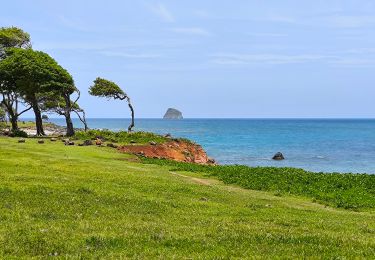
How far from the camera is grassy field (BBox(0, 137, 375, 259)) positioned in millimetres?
12492

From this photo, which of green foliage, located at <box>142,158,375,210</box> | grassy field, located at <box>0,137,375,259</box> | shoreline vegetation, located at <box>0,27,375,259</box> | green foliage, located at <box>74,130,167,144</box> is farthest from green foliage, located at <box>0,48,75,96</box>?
grassy field, located at <box>0,137,375,259</box>

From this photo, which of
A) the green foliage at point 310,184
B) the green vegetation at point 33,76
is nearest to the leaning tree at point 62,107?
the green vegetation at point 33,76

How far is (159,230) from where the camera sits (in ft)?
48.8

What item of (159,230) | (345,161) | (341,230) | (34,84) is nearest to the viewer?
(159,230)

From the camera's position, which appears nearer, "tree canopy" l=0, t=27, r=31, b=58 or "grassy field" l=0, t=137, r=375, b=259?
"grassy field" l=0, t=137, r=375, b=259

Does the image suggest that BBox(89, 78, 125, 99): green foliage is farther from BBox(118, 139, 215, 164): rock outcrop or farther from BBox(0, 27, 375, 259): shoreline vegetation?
BBox(0, 27, 375, 259): shoreline vegetation

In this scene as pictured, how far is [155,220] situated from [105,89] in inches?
2571

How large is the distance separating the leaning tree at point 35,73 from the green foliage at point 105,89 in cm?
1231

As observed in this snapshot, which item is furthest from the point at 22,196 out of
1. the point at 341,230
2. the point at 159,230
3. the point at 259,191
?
the point at 259,191

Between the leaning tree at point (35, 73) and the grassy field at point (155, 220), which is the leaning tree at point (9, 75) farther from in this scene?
the grassy field at point (155, 220)

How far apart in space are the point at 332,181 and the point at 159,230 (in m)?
22.8

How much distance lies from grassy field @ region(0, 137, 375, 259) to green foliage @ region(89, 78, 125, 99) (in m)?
50.1

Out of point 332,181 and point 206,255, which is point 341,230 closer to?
point 206,255

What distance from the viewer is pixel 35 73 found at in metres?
Answer: 62.2
